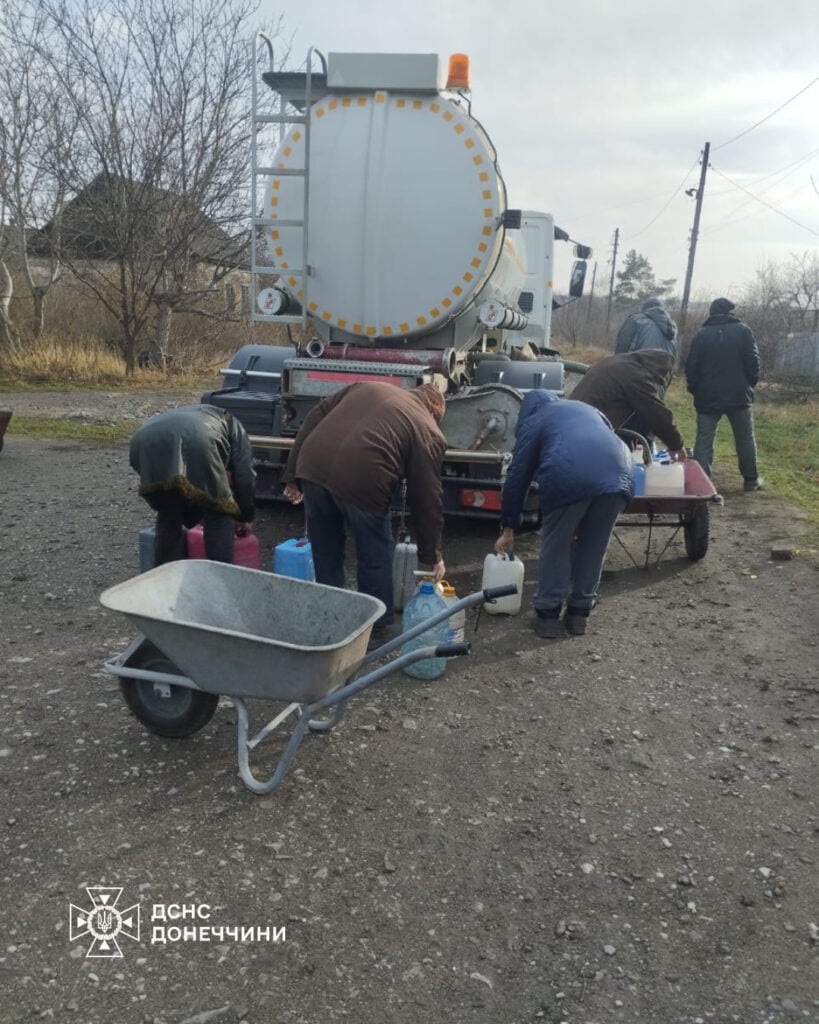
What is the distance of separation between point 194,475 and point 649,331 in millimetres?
5988

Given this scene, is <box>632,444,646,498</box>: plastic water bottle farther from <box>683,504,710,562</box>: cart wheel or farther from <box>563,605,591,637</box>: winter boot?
<box>563,605,591,637</box>: winter boot

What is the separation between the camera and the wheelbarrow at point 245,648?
115 inches

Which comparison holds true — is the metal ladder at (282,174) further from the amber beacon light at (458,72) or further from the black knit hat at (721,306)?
the black knit hat at (721,306)

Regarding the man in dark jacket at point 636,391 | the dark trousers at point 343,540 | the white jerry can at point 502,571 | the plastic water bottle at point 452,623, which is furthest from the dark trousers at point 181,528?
the man in dark jacket at point 636,391

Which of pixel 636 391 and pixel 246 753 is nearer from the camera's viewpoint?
pixel 246 753

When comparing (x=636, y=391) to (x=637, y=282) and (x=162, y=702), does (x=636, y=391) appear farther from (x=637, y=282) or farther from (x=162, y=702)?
(x=637, y=282)

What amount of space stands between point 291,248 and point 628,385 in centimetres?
274

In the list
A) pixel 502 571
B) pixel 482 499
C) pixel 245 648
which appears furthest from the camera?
pixel 482 499

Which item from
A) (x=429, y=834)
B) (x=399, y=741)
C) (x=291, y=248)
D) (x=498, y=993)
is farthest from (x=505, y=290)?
(x=498, y=993)

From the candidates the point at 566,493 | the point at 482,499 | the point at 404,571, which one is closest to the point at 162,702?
the point at 404,571

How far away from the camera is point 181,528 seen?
15.1ft

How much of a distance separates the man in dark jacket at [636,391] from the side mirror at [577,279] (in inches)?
120

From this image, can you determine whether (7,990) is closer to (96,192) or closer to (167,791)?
(167,791)

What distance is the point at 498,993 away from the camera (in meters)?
2.33
